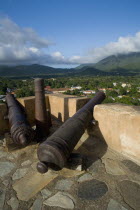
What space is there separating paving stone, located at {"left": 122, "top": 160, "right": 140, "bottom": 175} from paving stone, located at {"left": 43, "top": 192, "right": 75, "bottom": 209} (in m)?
1.12

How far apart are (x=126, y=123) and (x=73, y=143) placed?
1.10m

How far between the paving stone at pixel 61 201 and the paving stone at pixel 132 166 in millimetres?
1117

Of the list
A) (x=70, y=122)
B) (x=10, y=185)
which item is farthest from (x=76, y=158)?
(x=10, y=185)

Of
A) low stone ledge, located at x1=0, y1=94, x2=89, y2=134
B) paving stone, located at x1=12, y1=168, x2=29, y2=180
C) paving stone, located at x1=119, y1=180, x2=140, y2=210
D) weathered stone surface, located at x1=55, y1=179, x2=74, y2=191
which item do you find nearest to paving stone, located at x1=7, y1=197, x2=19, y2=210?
paving stone, located at x1=12, y1=168, x2=29, y2=180

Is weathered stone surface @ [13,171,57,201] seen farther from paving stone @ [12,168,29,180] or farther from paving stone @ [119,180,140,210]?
paving stone @ [119,180,140,210]

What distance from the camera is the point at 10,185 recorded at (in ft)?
7.25

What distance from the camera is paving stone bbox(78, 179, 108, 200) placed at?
1974 mm

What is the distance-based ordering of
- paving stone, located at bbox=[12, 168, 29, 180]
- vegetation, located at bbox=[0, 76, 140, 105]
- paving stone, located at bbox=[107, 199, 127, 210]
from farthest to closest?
vegetation, located at bbox=[0, 76, 140, 105]
paving stone, located at bbox=[12, 168, 29, 180]
paving stone, located at bbox=[107, 199, 127, 210]

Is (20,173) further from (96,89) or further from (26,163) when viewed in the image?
(96,89)

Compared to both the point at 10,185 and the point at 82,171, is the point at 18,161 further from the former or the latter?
the point at 82,171

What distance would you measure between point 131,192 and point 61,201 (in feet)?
3.03

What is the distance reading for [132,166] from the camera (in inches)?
100

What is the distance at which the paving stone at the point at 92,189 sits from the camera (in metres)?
1.97

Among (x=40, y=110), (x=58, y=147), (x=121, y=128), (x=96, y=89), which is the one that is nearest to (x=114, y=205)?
(x=58, y=147)
